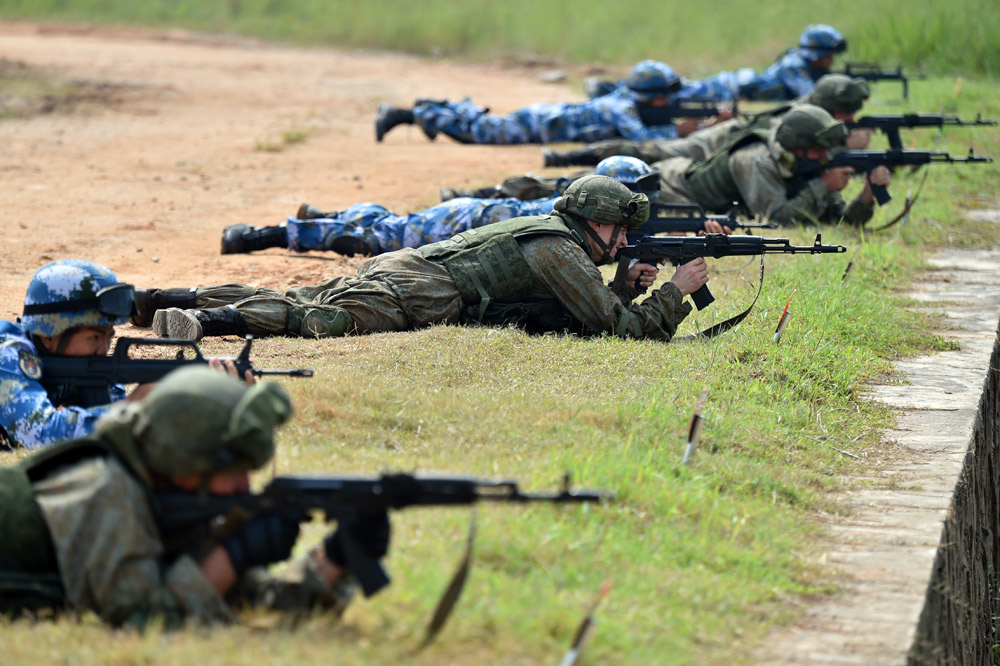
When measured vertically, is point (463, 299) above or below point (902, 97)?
below

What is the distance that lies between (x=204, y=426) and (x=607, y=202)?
13.0ft

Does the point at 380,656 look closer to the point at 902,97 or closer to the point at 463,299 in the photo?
the point at 463,299

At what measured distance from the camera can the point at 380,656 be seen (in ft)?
10.9

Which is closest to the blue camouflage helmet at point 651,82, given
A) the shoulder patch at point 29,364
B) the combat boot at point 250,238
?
the combat boot at point 250,238

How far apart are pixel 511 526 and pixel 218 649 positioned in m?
1.28

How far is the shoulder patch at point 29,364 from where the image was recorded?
459cm

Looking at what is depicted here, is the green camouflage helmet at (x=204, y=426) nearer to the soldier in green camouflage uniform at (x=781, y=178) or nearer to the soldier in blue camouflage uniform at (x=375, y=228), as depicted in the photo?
the soldier in blue camouflage uniform at (x=375, y=228)

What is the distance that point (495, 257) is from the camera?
272 inches

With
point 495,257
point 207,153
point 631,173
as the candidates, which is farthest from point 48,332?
point 207,153

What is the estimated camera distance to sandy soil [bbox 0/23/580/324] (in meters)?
9.23

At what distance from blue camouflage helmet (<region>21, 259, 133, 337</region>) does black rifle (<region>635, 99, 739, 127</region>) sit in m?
10.0

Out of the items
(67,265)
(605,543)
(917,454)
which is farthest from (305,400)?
(917,454)

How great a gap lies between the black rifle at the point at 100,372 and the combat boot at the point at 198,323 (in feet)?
5.01

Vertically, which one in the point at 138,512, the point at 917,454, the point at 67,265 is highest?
the point at 67,265
